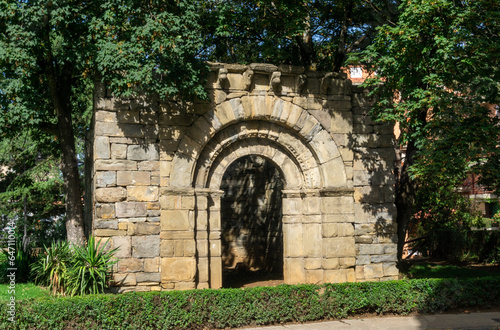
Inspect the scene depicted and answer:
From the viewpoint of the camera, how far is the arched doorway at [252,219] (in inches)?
597

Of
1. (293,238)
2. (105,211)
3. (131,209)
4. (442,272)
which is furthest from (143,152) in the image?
(442,272)

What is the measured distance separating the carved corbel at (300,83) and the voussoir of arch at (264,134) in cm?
37

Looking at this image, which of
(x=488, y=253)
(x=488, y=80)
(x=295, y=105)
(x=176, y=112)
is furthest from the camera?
(x=488, y=253)

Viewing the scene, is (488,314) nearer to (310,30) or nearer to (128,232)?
(128,232)

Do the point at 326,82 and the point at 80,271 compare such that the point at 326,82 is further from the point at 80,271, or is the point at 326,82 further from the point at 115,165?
the point at 80,271

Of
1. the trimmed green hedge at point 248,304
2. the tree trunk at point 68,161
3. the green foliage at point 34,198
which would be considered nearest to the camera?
the trimmed green hedge at point 248,304

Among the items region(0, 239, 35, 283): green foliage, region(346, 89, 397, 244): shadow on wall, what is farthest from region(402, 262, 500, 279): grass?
region(0, 239, 35, 283): green foliage

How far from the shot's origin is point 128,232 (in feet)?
30.3

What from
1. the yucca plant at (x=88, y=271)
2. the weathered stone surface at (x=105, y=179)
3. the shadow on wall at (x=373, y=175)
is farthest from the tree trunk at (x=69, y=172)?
the shadow on wall at (x=373, y=175)

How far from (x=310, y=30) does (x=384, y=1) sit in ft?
9.52

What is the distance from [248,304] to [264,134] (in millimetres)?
3639

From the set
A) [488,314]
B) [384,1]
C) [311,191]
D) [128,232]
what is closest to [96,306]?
[128,232]

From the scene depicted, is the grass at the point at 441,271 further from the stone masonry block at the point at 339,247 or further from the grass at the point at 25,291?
the stone masonry block at the point at 339,247

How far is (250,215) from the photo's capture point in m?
16.4
